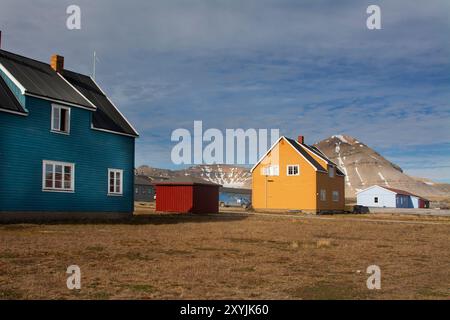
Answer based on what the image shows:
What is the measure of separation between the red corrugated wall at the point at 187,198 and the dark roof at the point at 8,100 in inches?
935

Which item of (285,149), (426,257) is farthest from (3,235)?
(285,149)

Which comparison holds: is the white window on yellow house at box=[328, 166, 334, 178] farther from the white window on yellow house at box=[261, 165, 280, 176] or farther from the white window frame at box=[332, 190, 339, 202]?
the white window on yellow house at box=[261, 165, 280, 176]

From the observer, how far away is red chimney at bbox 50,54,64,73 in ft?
109

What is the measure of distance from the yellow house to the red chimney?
3066cm

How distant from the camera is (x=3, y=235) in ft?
63.4

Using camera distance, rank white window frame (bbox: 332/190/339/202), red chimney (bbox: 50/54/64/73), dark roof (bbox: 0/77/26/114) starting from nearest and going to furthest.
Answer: dark roof (bbox: 0/77/26/114) < red chimney (bbox: 50/54/64/73) < white window frame (bbox: 332/190/339/202)

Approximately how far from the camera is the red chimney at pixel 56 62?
109ft

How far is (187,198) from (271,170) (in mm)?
13906

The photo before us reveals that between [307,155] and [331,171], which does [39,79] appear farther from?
[331,171]

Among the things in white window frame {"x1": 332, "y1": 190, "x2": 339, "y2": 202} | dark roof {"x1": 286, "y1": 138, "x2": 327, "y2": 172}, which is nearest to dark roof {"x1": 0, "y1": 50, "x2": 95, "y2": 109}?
dark roof {"x1": 286, "y1": 138, "x2": 327, "y2": 172}

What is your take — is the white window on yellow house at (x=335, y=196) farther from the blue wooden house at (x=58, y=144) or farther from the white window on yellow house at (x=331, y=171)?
the blue wooden house at (x=58, y=144)

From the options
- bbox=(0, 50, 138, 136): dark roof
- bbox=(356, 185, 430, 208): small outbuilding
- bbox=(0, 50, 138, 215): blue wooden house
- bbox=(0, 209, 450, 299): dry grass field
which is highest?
bbox=(0, 50, 138, 136): dark roof
